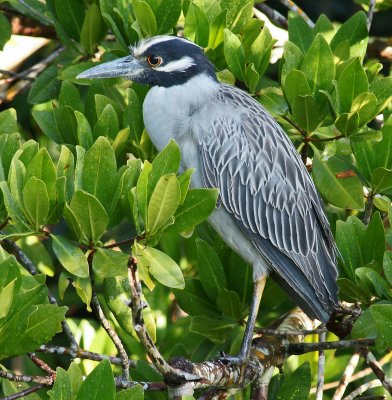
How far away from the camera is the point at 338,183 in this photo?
335cm

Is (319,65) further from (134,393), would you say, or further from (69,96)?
(134,393)

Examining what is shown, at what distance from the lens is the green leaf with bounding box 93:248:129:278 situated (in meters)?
2.52

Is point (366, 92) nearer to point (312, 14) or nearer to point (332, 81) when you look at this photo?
point (332, 81)

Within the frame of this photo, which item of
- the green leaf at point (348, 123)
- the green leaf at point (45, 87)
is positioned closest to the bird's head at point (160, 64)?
→ the green leaf at point (45, 87)

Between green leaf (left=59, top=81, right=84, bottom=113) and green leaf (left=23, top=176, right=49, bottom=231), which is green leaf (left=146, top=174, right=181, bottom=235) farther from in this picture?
green leaf (left=59, top=81, right=84, bottom=113)

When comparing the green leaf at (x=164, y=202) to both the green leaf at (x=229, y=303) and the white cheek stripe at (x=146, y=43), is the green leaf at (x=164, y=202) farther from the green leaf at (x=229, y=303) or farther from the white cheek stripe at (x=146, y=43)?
the white cheek stripe at (x=146, y=43)

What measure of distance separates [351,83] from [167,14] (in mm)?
786

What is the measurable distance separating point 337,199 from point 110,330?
111 cm

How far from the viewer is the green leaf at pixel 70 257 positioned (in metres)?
2.52

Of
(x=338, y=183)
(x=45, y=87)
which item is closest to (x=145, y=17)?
(x=45, y=87)

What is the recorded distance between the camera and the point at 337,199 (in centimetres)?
336

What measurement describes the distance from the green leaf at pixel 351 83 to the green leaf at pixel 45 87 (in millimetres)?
1253

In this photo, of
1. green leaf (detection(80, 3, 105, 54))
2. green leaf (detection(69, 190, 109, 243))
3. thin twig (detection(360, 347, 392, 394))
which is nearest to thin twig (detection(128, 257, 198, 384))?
green leaf (detection(69, 190, 109, 243))

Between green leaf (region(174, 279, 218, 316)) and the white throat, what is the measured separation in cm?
65
